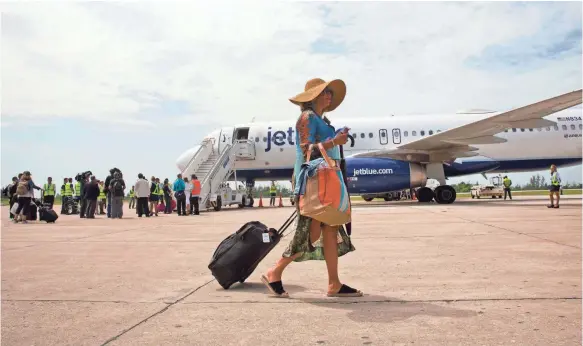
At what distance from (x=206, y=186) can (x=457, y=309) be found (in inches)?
585

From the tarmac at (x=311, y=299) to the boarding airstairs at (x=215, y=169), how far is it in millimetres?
11166

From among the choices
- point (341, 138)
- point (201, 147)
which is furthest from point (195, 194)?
point (341, 138)

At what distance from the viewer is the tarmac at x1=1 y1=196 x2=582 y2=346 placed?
2361mm

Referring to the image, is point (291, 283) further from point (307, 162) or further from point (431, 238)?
point (431, 238)

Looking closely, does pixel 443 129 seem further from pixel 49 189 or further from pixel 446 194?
pixel 49 189

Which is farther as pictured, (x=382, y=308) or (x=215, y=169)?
(x=215, y=169)

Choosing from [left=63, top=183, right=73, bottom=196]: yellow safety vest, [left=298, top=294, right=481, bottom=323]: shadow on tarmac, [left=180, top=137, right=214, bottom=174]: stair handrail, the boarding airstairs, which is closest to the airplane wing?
the boarding airstairs

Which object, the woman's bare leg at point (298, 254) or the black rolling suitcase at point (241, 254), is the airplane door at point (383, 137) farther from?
the woman's bare leg at point (298, 254)

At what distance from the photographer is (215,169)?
57.1 ft

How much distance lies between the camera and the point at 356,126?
60.5 feet

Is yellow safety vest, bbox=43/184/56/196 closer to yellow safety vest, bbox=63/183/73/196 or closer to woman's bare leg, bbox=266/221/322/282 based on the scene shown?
yellow safety vest, bbox=63/183/73/196

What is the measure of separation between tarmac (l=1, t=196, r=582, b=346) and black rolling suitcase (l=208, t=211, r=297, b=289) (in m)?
0.12

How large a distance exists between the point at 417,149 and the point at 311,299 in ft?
46.2

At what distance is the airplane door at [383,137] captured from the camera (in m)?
18.1
